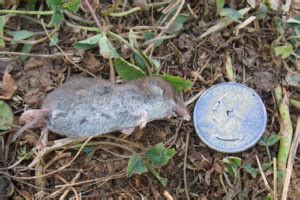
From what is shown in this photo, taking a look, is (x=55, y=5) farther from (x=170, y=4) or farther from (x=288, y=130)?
(x=288, y=130)

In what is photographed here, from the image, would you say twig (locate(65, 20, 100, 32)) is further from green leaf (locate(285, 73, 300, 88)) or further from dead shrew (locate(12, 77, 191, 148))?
green leaf (locate(285, 73, 300, 88))

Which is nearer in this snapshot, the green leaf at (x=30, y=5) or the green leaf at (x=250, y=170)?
the green leaf at (x=250, y=170)

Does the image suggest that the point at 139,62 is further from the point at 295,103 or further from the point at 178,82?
the point at 295,103

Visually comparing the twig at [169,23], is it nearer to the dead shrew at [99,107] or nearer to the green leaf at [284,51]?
→ the dead shrew at [99,107]

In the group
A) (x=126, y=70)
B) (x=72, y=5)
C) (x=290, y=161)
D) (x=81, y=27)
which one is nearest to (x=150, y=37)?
(x=126, y=70)

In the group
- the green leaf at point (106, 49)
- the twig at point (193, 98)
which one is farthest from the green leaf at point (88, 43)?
the twig at point (193, 98)

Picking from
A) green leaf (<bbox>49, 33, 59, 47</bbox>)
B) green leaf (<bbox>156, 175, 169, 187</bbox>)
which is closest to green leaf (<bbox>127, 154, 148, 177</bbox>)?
green leaf (<bbox>156, 175, 169, 187</bbox>)
